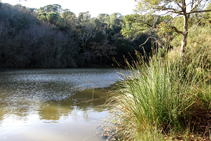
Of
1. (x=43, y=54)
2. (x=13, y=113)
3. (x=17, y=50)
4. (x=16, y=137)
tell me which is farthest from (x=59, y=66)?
(x=16, y=137)

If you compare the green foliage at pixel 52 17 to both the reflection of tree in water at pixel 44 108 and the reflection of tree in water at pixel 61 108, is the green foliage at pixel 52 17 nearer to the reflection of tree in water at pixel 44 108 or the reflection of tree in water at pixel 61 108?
the reflection of tree in water at pixel 44 108

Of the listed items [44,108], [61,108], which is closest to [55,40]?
[44,108]

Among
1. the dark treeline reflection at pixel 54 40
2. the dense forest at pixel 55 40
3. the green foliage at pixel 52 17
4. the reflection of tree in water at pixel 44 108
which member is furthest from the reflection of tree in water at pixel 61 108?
the green foliage at pixel 52 17

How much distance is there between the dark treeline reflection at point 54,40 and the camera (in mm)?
21594

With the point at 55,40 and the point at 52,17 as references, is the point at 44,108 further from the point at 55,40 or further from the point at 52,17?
the point at 52,17

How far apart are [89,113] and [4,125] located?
198cm

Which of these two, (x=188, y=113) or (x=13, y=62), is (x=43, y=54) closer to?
(x=13, y=62)

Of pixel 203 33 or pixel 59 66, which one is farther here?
pixel 59 66

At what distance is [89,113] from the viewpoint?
4.66 m

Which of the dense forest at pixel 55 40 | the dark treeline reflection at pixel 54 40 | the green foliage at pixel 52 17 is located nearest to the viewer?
the dense forest at pixel 55 40

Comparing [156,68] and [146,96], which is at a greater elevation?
[156,68]

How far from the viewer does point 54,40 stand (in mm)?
25219

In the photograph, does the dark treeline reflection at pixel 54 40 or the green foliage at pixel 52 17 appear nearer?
the dark treeline reflection at pixel 54 40

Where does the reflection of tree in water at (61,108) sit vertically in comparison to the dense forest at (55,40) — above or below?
below
